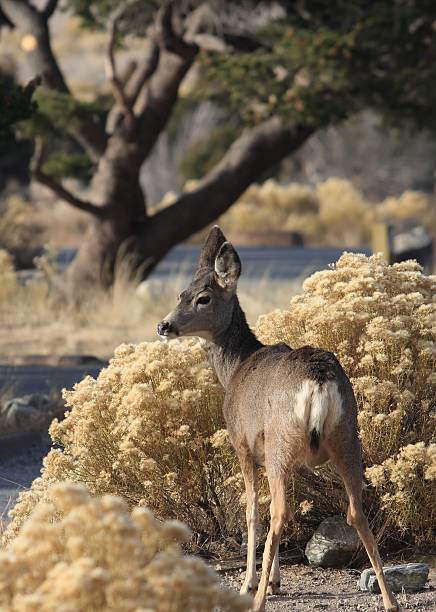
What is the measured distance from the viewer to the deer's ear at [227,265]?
5660 millimetres

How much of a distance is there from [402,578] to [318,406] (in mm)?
1191

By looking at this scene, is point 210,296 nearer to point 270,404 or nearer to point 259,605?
point 270,404

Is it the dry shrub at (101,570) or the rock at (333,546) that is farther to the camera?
the rock at (333,546)

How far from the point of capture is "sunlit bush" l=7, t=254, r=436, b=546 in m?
6.20

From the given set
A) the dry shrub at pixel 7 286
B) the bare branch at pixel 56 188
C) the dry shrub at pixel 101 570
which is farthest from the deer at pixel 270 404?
the dry shrub at pixel 7 286

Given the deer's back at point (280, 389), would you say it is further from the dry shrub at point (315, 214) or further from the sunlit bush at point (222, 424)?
the dry shrub at point (315, 214)

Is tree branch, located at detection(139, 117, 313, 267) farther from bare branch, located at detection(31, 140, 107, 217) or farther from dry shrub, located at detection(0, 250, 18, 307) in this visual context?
dry shrub, located at detection(0, 250, 18, 307)

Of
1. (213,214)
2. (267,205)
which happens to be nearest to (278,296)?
(213,214)

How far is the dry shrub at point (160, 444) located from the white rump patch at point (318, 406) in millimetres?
1312

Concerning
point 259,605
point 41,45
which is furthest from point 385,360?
point 41,45

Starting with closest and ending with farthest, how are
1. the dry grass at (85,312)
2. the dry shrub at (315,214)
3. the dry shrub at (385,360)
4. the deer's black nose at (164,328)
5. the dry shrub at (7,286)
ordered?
the deer's black nose at (164,328), the dry shrub at (385,360), the dry grass at (85,312), the dry shrub at (7,286), the dry shrub at (315,214)

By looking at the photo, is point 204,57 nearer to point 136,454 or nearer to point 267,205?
point 136,454

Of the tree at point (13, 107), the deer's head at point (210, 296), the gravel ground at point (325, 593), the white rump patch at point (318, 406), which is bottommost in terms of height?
the gravel ground at point (325, 593)

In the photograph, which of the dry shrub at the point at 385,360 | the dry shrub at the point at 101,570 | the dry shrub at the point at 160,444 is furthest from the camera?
the dry shrub at the point at 160,444
